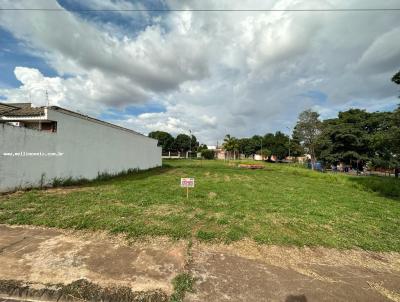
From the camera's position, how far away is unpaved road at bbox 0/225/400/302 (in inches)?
111

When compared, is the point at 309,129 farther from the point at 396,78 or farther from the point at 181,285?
the point at 181,285

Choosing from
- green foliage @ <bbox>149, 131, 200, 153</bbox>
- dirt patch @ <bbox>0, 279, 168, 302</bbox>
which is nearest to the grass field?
dirt patch @ <bbox>0, 279, 168, 302</bbox>

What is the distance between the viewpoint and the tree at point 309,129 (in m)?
41.5

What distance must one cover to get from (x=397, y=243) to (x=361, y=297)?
3.10 metres

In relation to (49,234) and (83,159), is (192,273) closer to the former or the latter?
(49,234)

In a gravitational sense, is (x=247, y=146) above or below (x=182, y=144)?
above

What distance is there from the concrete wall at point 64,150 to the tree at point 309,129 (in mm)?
36244

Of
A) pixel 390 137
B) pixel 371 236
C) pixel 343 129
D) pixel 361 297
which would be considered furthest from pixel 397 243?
pixel 343 129

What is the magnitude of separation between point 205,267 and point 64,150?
1011 centimetres

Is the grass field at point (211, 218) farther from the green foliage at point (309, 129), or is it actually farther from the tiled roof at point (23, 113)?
the green foliage at point (309, 129)

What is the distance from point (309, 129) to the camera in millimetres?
42188

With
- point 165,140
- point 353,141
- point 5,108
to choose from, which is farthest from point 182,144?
point 5,108

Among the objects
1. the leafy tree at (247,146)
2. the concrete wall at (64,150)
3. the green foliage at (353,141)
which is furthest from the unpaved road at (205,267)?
the leafy tree at (247,146)

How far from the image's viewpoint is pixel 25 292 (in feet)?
8.62
